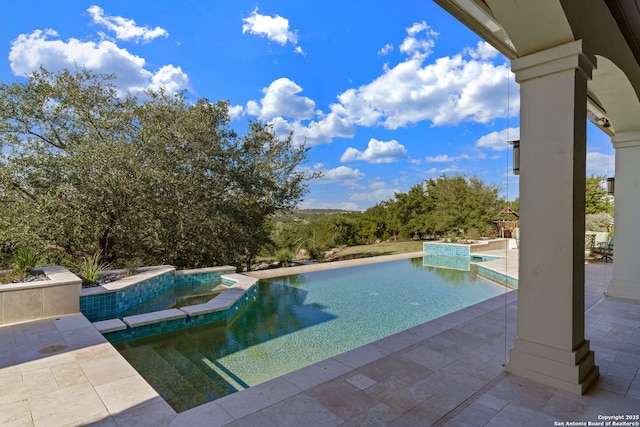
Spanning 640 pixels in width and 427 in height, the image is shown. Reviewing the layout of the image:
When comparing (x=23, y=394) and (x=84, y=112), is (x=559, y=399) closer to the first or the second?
(x=23, y=394)

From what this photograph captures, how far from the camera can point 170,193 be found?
336 inches

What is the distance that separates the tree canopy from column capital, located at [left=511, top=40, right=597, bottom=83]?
7.98m

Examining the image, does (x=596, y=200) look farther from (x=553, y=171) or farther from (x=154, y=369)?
(x=154, y=369)

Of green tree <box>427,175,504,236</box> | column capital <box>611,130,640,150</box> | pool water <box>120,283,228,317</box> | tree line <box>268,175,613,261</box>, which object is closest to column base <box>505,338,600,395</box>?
column capital <box>611,130,640,150</box>

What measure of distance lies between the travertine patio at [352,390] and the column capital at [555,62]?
8.41 feet

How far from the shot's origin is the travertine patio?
83.3 inches

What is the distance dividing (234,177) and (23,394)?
7796mm

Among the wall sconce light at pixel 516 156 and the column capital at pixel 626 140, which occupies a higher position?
the column capital at pixel 626 140

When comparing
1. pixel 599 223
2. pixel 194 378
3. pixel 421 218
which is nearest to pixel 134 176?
pixel 194 378

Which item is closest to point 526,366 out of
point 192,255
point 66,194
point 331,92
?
point 192,255

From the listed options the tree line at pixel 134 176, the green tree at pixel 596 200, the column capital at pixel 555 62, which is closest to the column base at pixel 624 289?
the column capital at pixel 555 62

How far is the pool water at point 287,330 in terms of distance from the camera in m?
3.57

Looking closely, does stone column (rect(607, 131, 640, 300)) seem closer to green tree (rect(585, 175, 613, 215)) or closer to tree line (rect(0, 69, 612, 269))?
tree line (rect(0, 69, 612, 269))

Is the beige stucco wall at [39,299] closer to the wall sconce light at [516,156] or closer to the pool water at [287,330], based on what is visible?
the pool water at [287,330]
